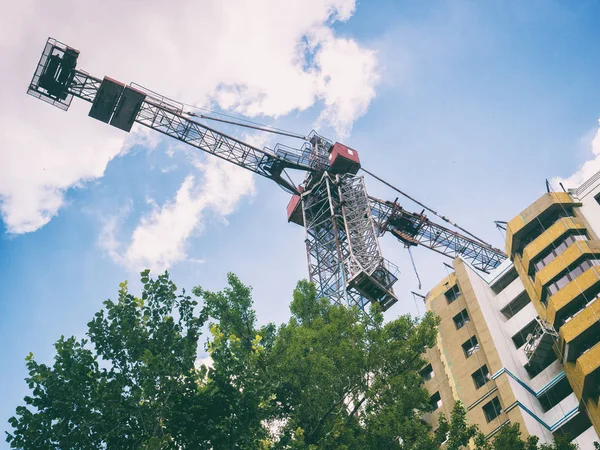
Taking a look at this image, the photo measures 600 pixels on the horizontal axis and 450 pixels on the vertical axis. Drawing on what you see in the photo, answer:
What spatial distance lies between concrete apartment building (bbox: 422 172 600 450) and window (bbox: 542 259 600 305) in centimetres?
5

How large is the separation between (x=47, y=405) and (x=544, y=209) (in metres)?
26.1

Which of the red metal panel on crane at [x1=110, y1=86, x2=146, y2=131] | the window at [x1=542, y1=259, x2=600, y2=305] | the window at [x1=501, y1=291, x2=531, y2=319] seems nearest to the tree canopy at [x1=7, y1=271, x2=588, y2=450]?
the window at [x1=542, y1=259, x2=600, y2=305]

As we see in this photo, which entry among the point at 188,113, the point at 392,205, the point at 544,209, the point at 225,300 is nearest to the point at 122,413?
the point at 225,300

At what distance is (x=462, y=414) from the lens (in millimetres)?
16734

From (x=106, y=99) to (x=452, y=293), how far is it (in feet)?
81.7

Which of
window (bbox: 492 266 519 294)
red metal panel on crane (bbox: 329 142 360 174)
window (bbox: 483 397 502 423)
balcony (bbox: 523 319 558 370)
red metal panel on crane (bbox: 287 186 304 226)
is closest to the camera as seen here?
window (bbox: 483 397 502 423)

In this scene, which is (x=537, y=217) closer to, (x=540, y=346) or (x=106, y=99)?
(x=540, y=346)

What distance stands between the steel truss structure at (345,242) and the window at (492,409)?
7.99m

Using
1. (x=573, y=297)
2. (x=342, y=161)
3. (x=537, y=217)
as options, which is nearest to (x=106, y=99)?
(x=342, y=161)

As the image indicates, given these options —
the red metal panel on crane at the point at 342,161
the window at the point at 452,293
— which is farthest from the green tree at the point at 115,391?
the red metal panel on crane at the point at 342,161

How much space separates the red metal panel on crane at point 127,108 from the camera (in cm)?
3503

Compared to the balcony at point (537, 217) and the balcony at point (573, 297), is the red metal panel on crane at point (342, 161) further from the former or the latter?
the balcony at point (573, 297)

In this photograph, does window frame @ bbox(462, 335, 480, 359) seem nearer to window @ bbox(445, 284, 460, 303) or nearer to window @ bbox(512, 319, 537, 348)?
window @ bbox(512, 319, 537, 348)

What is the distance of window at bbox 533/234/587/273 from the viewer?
91.9 feet
